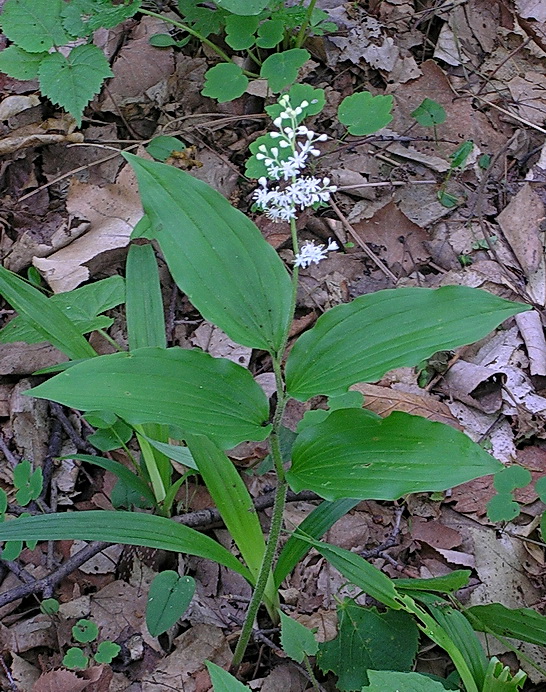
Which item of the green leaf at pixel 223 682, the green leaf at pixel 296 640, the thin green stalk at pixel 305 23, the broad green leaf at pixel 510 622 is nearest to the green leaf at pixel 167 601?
Answer: the green leaf at pixel 296 640

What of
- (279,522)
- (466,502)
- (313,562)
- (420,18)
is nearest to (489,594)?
(466,502)

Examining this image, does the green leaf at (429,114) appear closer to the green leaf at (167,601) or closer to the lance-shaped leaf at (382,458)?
the lance-shaped leaf at (382,458)

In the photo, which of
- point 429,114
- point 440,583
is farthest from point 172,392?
point 429,114

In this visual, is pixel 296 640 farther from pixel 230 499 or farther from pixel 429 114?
pixel 429 114

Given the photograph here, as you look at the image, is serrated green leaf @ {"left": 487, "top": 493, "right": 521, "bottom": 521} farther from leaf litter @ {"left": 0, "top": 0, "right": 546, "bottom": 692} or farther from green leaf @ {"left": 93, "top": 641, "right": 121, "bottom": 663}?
green leaf @ {"left": 93, "top": 641, "right": 121, "bottom": 663}

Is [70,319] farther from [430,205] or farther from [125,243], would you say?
[430,205]
